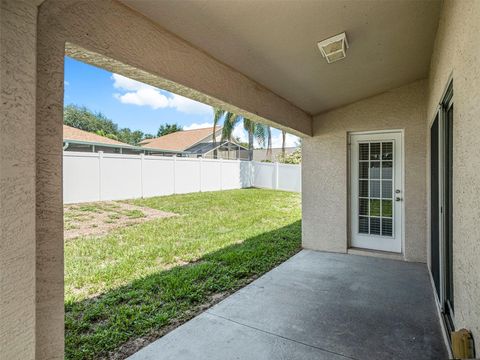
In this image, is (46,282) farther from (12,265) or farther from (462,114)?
(462,114)

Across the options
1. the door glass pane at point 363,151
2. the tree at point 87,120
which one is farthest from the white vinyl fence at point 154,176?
the tree at point 87,120

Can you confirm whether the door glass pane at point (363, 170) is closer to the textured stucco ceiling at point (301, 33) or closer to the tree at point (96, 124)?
the textured stucco ceiling at point (301, 33)

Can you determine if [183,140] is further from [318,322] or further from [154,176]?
[318,322]

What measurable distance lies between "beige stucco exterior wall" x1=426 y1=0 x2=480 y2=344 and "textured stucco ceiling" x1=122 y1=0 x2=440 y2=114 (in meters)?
0.75

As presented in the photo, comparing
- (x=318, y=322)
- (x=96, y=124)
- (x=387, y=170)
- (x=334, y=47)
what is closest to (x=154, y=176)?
(x=387, y=170)

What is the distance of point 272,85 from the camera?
13.5 feet

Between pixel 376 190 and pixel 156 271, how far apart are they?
165 inches

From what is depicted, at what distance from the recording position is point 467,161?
1.64m

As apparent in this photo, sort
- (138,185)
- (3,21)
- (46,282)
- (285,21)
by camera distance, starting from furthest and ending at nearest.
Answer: (138,185) → (285,21) → (46,282) → (3,21)

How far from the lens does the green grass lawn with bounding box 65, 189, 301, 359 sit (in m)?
3.01

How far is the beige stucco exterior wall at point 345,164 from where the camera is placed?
511cm

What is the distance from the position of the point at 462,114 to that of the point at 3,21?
2513mm

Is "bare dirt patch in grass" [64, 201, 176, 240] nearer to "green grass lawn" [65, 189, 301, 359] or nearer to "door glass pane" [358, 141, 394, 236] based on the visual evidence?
"green grass lawn" [65, 189, 301, 359]

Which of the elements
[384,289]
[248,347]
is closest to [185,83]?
[248,347]
